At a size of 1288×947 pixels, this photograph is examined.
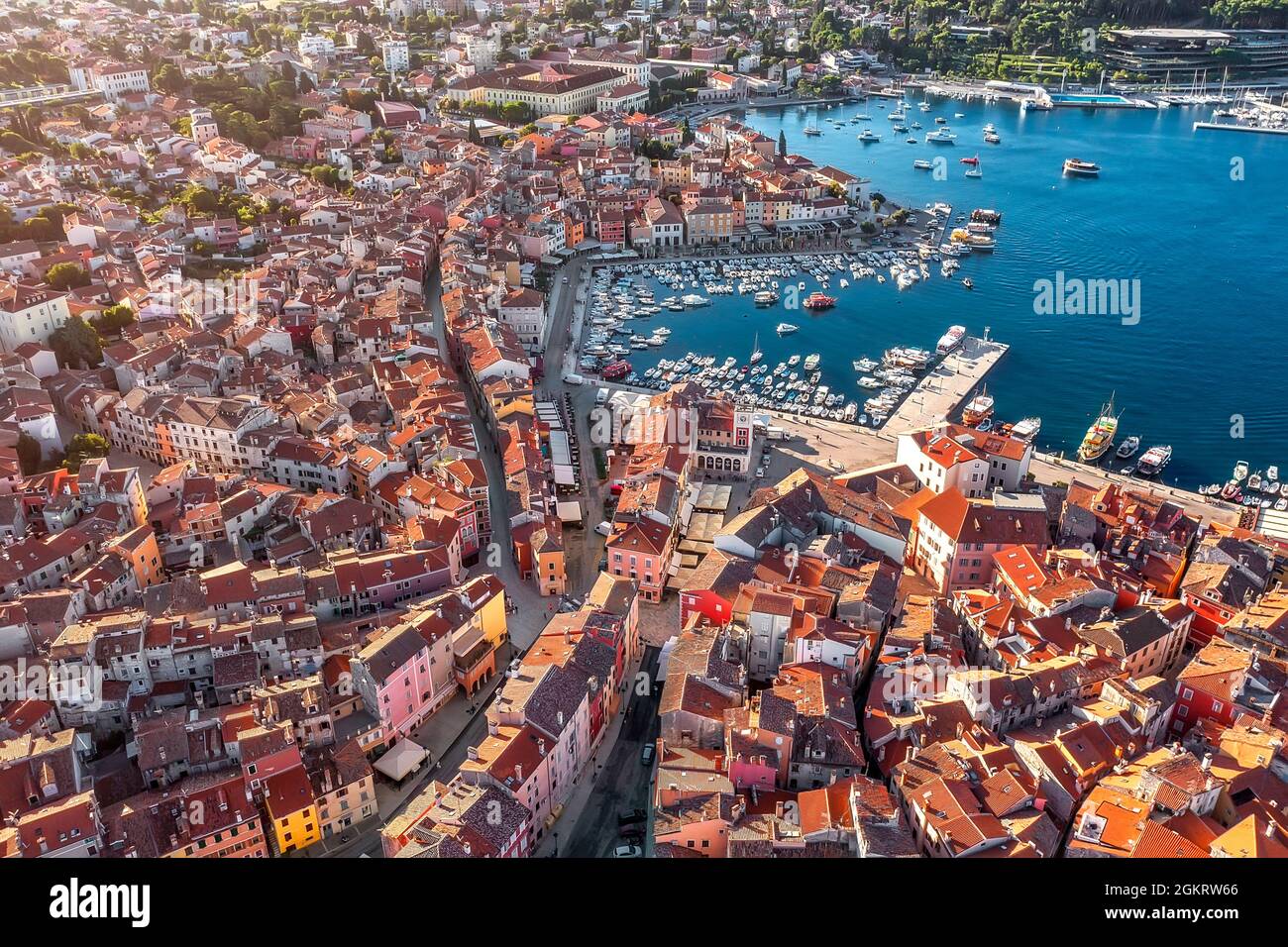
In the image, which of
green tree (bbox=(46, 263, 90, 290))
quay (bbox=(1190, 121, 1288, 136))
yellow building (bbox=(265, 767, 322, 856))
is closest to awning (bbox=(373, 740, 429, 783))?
yellow building (bbox=(265, 767, 322, 856))

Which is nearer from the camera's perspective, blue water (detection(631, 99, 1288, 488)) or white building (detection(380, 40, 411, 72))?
blue water (detection(631, 99, 1288, 488))

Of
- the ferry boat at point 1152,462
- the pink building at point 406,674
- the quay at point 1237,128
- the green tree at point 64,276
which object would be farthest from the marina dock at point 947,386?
the quay at point 1237,128

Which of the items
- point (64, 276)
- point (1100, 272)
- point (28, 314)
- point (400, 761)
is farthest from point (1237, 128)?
point (400, 761)

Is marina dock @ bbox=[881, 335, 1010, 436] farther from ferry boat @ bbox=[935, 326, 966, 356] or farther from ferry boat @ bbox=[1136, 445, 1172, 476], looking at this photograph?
ferry boat @ bbox=[1136, 445, 1172, 476]

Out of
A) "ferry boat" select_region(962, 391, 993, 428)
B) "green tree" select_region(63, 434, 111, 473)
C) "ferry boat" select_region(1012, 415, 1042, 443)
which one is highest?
"green tree" select_region(63, 434, 111, 473)

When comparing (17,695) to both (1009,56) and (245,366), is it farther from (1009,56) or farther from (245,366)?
(1009,56)

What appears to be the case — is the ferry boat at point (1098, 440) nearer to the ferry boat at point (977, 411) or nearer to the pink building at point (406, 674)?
the ferry boat at point (977, 411)

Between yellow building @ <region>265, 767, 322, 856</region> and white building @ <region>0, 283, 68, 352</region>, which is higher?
white building @ <region>0, 283, 68, 352</region>
